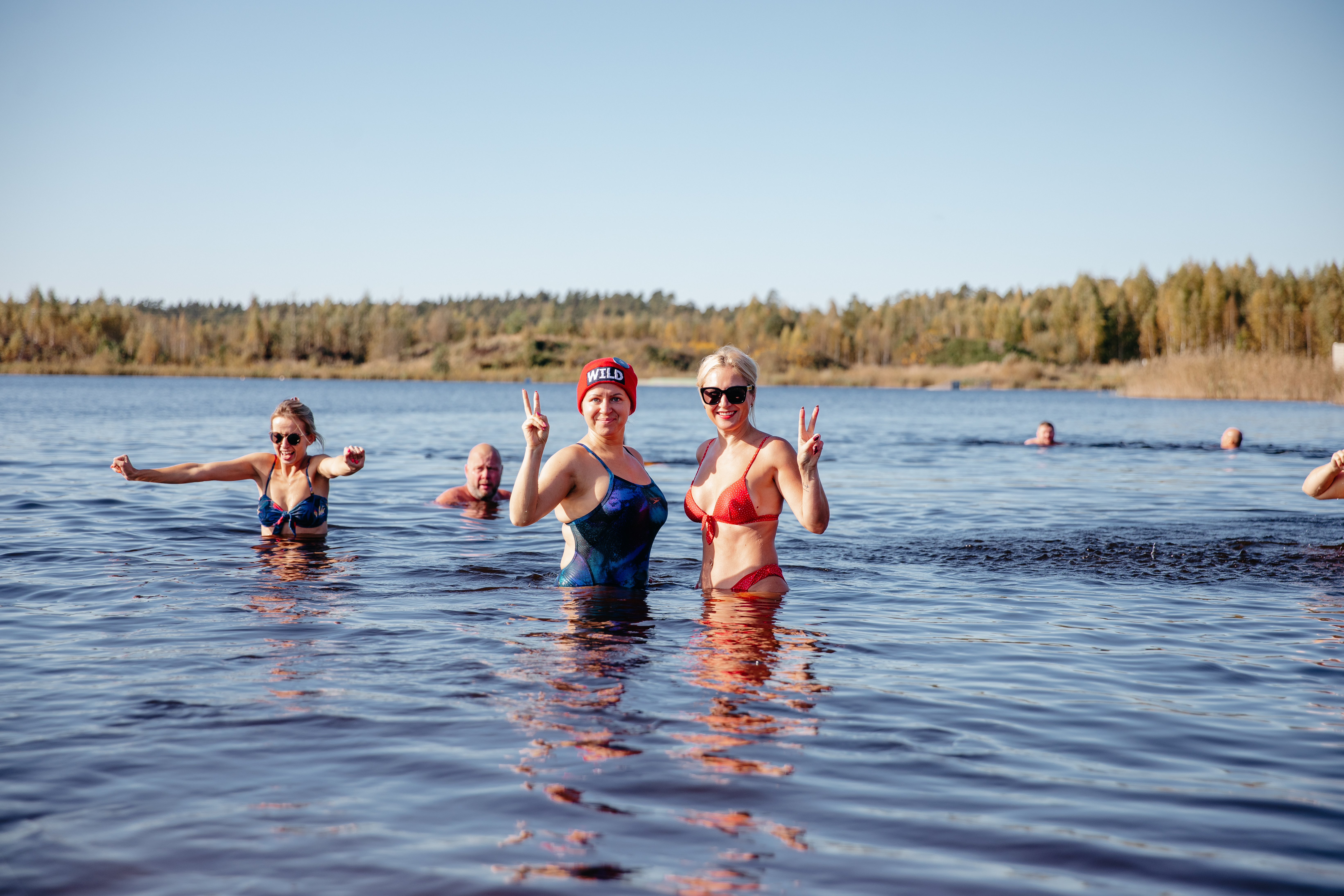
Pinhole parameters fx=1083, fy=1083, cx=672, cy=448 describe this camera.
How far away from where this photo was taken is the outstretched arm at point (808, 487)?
6.21 m

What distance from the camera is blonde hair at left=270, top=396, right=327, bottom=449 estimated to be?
9.62 meters

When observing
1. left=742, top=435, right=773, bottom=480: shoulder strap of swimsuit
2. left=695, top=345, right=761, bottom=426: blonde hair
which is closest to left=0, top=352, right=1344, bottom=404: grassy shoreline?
left=742, top=435, right=773, bottom=480: shoulder strap of swimsuit

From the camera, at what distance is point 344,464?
29.6 ft

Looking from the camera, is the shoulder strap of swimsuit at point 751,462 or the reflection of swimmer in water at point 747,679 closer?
the reflection of swimmer in water at point 747,679

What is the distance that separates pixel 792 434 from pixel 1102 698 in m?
31.3

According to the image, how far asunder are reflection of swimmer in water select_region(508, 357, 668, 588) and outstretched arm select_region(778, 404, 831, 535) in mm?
905

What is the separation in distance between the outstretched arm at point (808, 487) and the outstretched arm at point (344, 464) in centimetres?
307

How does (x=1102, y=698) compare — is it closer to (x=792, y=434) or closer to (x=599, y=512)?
(x=599, y=512)

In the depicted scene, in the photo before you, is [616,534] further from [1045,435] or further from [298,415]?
[1045,435]

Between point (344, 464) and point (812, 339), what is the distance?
167m

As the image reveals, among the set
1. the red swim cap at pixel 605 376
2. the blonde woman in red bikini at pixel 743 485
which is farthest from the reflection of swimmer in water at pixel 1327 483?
the red swim cap at pixel 605 376

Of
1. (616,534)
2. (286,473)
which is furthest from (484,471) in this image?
(616,534)

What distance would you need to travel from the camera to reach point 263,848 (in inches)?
156

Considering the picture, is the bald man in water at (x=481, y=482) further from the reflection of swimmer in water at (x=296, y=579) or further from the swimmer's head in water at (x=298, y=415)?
the swimmer's head in water at (x=298, y=415)
